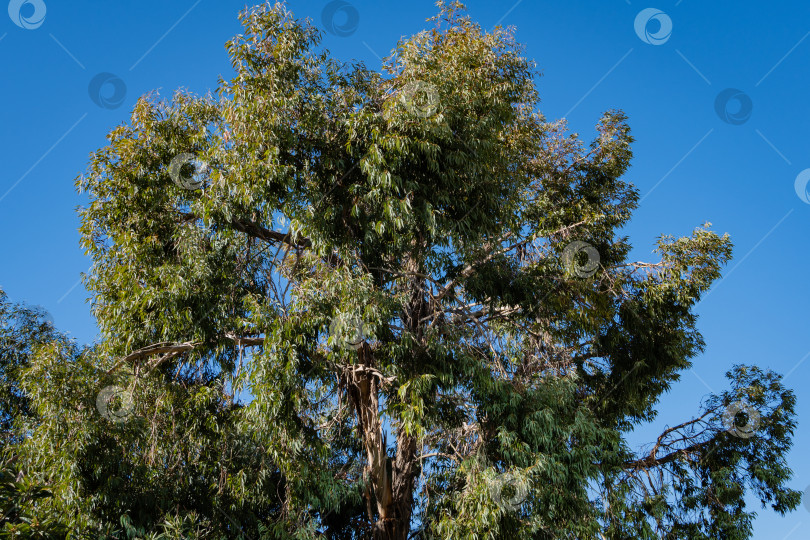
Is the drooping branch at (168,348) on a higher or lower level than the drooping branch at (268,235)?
lower

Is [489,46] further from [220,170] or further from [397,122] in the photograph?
[220,170]

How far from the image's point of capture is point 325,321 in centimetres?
862

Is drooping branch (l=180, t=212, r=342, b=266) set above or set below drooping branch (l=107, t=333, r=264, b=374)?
above

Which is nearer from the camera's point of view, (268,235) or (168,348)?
(168,348)

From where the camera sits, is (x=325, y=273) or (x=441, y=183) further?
(x=441, y=183)

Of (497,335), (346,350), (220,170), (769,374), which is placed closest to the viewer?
(346,350)

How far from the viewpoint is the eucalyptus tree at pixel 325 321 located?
8555 mm

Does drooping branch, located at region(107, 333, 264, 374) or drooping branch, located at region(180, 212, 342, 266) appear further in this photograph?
drooping branch, located at region(180, 212, 342, 266)

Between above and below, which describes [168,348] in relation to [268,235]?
below

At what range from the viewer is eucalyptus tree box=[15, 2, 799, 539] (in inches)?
337

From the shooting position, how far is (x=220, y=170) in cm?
947

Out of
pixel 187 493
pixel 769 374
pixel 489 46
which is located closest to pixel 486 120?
pixel 489 46

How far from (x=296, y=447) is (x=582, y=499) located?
3.30 m

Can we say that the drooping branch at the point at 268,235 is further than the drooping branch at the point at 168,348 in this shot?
Yes
